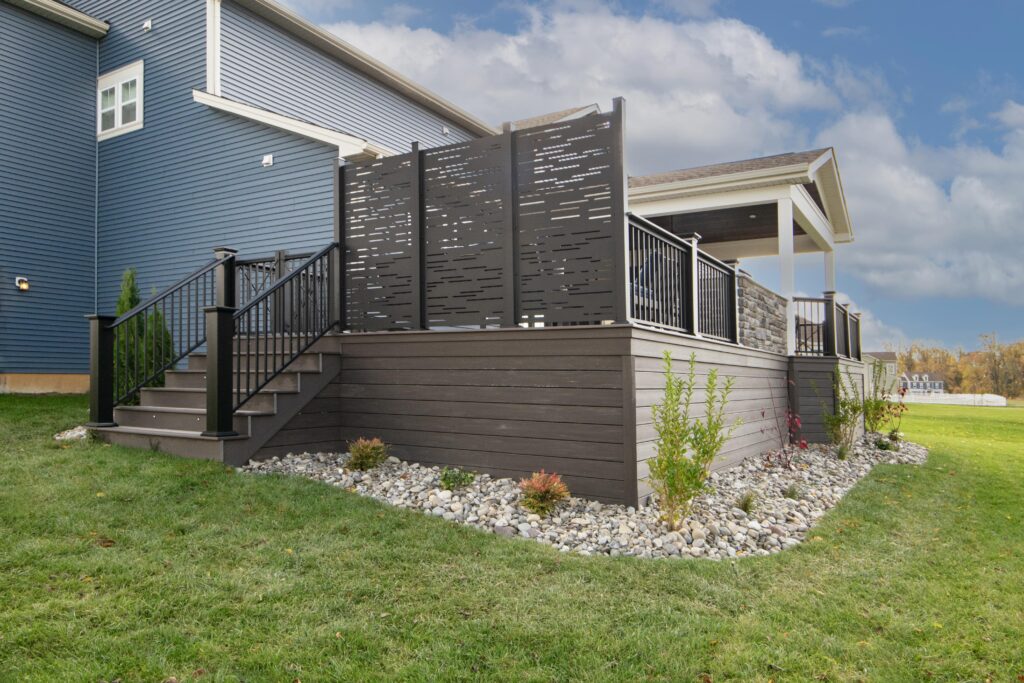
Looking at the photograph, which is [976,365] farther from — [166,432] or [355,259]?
[166,432]

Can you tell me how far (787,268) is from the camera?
9.84m

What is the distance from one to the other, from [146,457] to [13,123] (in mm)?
9687

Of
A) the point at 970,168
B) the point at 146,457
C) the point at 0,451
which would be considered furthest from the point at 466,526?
the point at 970,168

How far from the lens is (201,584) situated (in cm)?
333

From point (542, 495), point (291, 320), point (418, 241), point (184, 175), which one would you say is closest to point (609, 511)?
point (542, 495)

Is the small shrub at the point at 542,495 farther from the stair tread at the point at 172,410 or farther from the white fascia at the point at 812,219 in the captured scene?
the white fascia at the point at 812,219

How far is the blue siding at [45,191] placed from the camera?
11.6m

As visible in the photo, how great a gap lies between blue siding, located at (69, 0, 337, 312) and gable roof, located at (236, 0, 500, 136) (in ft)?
Result: 3.99

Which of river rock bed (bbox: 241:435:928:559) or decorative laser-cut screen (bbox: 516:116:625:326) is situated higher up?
decorative laser-cut screen (bbox: 516:116:625:326)

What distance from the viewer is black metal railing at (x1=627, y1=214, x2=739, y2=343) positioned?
5609 millimetres

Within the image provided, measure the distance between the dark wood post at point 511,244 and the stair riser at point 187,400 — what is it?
91.4 inches

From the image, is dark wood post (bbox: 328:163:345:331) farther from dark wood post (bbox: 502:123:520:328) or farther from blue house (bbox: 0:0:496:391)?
blue house (bbox: 0:0:496:391)

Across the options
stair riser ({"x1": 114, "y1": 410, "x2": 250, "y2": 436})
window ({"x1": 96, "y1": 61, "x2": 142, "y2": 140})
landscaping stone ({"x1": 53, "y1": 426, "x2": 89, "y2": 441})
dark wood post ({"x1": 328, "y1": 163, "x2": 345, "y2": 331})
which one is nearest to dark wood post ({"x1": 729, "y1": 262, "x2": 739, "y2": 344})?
dark wood post ({"x1": 328, "y1": 163, "x2": 345, "y2": 331})

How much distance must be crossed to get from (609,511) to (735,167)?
7.40m
